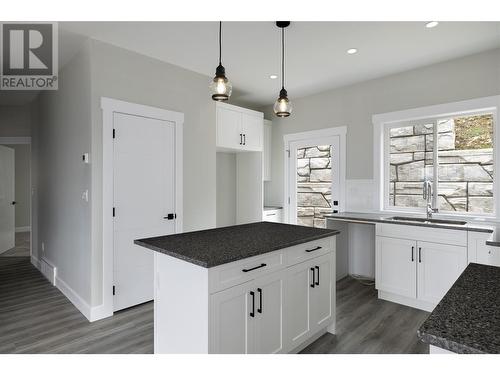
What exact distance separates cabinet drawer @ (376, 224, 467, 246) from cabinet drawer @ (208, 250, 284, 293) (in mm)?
1891

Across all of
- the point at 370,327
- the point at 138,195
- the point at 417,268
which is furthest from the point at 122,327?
the point at 417,268

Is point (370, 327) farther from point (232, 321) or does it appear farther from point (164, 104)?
point (164, 104)

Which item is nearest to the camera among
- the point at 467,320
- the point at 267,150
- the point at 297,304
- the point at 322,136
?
the point at 467,320

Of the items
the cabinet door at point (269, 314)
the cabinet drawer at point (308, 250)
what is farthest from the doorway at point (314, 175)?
the cabinet door at point (269, 314)

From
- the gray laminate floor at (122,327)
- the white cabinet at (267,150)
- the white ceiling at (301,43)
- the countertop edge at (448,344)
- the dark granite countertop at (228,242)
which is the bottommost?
the gray laminate floor at (122,327)

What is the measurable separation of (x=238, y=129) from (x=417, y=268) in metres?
2.92

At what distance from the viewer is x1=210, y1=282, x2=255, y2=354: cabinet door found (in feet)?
5.48

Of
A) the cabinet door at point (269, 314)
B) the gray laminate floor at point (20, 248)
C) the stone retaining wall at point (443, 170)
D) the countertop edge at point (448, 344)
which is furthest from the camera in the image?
the gray laminate floor at point (20, 248)

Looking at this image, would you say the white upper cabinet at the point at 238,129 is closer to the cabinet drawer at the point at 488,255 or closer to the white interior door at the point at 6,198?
the cabinet drawer at the point at 488,255

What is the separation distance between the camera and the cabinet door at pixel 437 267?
297 centimetres

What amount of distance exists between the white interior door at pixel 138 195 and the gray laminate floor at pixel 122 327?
0.31 meters

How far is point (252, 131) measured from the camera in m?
4.80

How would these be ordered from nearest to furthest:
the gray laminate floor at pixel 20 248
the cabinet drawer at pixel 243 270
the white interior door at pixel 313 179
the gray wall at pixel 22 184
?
1. the cabinet drawer at pixel 243 270
2. the white interior door at pixel 313 179
3. the gray laminate floor at pixel 20 248
4. the gray wall at pixel 22 184

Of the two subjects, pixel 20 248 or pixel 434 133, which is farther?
pixel 20 248
